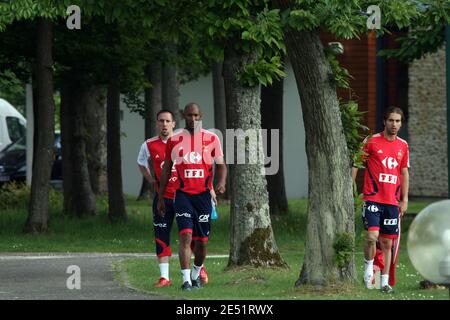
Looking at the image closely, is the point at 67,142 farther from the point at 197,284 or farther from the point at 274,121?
the point at 197,284

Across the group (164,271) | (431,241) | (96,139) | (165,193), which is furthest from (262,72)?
(96,139)

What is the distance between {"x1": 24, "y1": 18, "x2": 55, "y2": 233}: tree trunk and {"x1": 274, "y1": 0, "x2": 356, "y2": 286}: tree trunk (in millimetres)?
11265

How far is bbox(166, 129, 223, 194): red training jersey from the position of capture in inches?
581

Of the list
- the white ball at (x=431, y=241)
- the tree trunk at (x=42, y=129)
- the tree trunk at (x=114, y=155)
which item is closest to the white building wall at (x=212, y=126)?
the tree trunk at (x=114, y=155)

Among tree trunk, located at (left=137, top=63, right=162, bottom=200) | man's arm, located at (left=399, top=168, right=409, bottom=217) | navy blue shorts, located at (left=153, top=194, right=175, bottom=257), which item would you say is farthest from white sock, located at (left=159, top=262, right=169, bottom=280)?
tree trunk, located at (left=137, top=63, right=162, bottom=200)

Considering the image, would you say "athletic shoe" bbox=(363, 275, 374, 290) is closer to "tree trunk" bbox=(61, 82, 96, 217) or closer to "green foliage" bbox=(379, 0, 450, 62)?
"green foliage" bbox=(379, 0, 450, 62)

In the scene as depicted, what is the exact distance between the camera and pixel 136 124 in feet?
150

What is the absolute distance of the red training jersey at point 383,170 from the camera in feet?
48.5

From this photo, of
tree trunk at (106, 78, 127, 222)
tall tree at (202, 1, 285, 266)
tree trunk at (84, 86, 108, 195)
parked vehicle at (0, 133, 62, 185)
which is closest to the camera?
tall tree at (202, 1, 285, 266)

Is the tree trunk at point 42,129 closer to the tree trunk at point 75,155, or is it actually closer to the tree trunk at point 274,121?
the tree trunk at point 75,155

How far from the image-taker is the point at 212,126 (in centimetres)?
4416

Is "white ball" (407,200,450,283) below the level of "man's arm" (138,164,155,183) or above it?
below

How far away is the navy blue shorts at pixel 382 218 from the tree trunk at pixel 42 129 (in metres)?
11.2

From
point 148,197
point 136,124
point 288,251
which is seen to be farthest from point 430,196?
point 288,251
